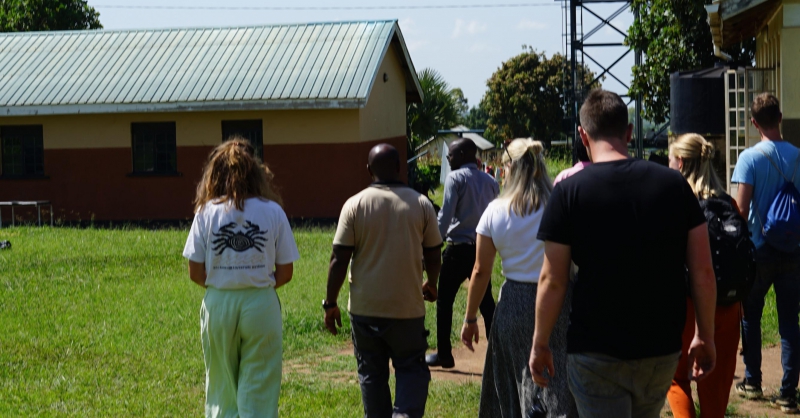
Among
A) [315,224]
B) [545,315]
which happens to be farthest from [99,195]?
[545,315]

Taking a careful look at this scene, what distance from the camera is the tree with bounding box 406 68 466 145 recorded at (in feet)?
105

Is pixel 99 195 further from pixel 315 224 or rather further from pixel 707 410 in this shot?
pixel 707 410

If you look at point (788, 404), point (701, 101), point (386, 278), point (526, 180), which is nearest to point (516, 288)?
point (526, 180)

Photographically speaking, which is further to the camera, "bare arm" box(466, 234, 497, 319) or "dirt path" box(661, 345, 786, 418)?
"dirt path" box(661, 345, 786, 418)

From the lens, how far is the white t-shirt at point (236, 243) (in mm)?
5066

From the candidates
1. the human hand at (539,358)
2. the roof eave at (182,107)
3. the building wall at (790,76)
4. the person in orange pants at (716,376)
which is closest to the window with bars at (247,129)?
the roof eave at (182,107)

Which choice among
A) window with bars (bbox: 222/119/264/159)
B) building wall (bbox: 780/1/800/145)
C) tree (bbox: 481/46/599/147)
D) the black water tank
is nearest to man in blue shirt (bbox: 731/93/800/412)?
building wall (bbox: 780/1/800/145)

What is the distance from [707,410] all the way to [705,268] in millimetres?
1852

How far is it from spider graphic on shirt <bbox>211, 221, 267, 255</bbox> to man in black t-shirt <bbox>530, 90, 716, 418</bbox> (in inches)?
74.2

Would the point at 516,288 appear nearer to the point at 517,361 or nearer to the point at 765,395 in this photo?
the point at 517,361

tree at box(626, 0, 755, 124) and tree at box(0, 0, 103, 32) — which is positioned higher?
tree at box(0, 0, 103, 32)

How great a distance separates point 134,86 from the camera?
76.8 ft

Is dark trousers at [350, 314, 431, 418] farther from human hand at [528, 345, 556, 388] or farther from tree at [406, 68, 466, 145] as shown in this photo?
tree at [406, 68, 466, 145]

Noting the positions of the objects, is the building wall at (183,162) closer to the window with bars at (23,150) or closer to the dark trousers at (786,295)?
the window with bars at (23,150)
